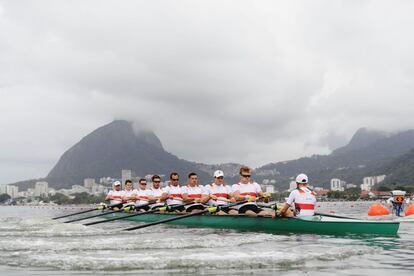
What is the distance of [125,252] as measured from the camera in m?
9.97

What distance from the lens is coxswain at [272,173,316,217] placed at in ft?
45.9

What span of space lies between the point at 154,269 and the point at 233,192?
29.3 ft

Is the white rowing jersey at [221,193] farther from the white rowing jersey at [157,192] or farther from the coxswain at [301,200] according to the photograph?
the white rowing jersey at [157,192]

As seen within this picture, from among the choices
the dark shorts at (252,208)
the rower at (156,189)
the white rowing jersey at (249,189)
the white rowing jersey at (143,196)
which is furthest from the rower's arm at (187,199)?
the white rowing jersey at (143,196)

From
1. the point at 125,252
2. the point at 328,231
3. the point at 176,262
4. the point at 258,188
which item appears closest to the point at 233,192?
the point at 258,188

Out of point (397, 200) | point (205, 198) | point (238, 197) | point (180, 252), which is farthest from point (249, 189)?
point (397, 200)

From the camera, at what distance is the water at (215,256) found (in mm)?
8055

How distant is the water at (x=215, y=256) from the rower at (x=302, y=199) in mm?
1446

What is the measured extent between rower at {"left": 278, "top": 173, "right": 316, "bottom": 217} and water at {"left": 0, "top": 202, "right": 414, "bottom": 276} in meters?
1.45

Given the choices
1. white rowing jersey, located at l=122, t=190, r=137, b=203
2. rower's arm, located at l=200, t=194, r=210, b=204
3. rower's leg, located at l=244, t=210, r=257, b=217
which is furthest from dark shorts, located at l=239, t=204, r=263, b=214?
white rowing jersey, located at l=122, t=190, r=137, b=203

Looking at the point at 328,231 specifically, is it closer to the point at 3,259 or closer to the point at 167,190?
the point at 3,259

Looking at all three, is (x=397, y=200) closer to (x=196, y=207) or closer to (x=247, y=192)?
(x=247, y=192)

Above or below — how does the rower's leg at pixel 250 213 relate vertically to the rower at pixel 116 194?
below

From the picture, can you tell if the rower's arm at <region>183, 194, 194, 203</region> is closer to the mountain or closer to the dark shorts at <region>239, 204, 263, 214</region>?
the dark shorts at <region>239, 204, 263, 214</region>
